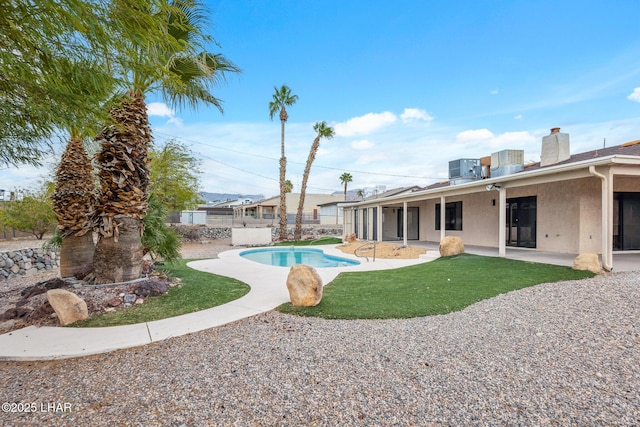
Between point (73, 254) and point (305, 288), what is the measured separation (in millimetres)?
5588

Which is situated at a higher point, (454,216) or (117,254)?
(454,216)

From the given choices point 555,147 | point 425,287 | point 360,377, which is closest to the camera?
point 360,377

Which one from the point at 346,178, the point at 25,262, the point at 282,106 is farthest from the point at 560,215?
the point at 346,178

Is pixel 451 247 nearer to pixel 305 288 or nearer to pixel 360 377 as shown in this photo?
pixel 305 288

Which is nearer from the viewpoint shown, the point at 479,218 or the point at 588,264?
the point at 588,264

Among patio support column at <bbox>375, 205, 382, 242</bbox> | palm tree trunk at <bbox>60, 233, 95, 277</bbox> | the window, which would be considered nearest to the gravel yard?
palm tree trunk at <bbox>60, 233, 95, 277</bbox>

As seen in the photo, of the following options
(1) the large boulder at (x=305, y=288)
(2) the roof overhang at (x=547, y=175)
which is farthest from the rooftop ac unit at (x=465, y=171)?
(1) the large boulder at (x=305, y=288)

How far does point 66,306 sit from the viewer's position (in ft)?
17.0

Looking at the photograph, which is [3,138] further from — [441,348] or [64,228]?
[441,348]

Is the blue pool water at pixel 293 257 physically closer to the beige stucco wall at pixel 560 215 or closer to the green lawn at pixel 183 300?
the green lawn at pixel 183 300

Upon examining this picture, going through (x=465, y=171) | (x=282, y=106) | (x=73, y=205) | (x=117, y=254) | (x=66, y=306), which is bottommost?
(x=66, y=306)

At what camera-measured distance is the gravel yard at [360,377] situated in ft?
8.76

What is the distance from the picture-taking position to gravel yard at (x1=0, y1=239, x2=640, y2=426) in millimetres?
2670

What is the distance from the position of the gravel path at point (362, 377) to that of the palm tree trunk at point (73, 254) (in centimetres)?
459
